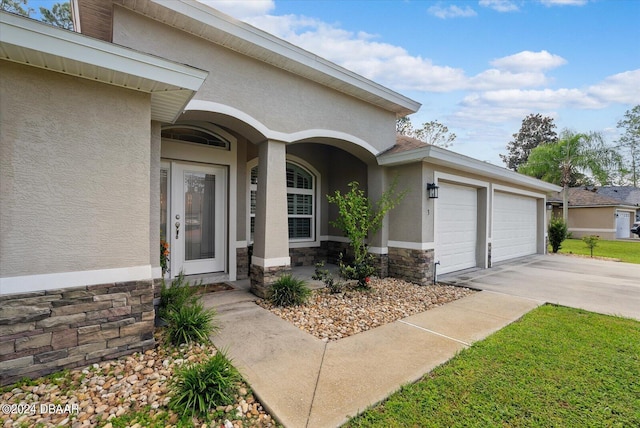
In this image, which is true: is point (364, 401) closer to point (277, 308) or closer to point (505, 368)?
point (505, 368)

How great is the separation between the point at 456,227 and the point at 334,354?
6.29 m

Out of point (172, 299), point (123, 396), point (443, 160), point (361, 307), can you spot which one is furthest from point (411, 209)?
point (123, 396)

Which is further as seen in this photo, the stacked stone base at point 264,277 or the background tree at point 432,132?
the background tree at point 432,132

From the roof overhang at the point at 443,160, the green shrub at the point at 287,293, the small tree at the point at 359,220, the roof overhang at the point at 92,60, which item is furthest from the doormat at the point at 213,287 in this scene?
the roof overhang at the point at 443,160

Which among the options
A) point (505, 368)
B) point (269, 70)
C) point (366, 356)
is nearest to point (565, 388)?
point (505, 368)

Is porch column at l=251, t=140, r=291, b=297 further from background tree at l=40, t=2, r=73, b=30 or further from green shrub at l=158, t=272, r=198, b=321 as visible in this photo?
background tree at l=40, t=2, r=73, b=30

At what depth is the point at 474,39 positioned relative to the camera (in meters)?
9.61

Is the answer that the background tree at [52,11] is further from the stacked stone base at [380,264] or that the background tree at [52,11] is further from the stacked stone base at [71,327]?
the stacked stone base at [380,264]

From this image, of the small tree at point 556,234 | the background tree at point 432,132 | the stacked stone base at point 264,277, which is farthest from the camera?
the background tree at point 432,132

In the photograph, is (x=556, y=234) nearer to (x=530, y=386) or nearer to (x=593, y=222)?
(x=530, y=386)

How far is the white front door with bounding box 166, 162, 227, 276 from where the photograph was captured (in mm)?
6273

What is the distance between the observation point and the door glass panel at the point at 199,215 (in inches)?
255

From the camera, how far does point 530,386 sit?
2.98 metres

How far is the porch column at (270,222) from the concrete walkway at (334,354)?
23.9 inches
